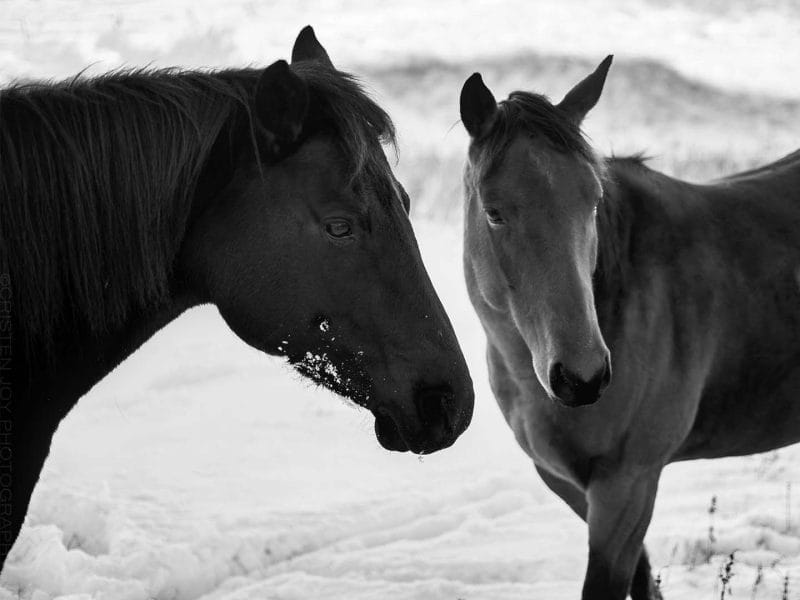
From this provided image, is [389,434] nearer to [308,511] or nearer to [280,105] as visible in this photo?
[280,105]

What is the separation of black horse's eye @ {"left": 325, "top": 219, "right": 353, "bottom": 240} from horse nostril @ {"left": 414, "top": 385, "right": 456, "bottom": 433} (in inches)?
15.3

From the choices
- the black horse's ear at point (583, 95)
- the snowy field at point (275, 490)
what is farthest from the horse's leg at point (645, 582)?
the black horse's ear at point (583, 95)

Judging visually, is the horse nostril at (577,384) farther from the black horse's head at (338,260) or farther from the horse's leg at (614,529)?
the black horse's head at (338,260)

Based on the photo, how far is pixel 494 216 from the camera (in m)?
2.94

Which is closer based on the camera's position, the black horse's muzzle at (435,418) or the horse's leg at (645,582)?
the black horse's muzzle at (435,418)

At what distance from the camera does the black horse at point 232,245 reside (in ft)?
5.93

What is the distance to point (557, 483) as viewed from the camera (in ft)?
11.2

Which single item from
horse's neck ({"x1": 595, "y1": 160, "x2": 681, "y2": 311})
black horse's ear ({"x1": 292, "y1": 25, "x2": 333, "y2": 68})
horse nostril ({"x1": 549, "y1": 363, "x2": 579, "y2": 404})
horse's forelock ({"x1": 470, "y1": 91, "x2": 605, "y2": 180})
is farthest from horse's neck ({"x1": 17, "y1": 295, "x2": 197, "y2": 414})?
horse's neck ({"x1": 595, "y1": 160, "x2": 681, "y2": 311})

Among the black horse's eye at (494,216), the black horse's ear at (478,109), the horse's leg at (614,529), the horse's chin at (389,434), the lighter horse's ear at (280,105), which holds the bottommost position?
the horse's leg at (614,529)

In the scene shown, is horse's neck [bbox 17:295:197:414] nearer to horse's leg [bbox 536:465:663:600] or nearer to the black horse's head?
the black horse's head

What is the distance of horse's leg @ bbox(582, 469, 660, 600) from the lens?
2984mm

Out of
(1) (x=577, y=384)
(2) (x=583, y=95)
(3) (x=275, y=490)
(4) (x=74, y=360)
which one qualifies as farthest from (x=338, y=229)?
(3) (x=275, y=490)

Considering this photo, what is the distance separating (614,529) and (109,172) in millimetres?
2104

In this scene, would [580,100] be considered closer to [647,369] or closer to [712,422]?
[647,369]
